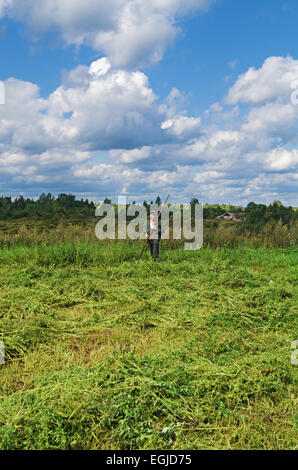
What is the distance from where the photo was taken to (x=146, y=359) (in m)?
3.22

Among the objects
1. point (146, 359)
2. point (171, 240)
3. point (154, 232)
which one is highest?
point (154, 232)

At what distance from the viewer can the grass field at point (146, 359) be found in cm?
236

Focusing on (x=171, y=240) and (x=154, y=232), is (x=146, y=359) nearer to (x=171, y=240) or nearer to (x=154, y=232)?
(x=154, y=232)

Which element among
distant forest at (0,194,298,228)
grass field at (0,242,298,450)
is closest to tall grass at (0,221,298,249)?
grass field at (0,242,298,450)

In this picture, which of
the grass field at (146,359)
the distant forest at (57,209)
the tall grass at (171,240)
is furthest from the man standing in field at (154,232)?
the distant forest at (57,209)

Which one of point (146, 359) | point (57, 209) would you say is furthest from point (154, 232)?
point (57, 209)

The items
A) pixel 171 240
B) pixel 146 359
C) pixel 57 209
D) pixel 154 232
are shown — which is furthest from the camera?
pixel 57 209

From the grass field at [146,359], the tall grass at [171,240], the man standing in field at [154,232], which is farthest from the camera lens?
the tall grass at [171,240]

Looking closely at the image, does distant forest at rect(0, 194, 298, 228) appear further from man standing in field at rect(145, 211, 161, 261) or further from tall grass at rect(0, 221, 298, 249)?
man standing in field at rect(145, 211, 161, 261)

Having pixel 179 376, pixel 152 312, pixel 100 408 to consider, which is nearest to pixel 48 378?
pixel 100 408

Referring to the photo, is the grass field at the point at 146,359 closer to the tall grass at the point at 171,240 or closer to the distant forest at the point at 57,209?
the tall grass at the point at 171,240

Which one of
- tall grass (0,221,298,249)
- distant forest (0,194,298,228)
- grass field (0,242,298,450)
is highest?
distant forest (0,194,298,228)

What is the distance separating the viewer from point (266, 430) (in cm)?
247

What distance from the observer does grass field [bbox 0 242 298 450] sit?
2.36 m
